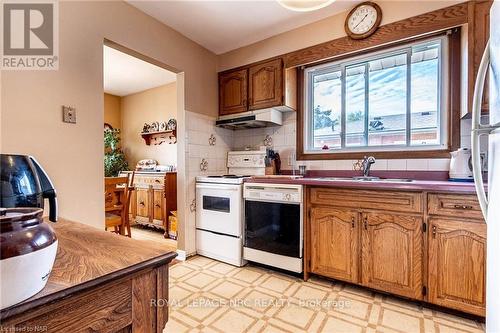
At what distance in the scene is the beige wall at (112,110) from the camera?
493 cm

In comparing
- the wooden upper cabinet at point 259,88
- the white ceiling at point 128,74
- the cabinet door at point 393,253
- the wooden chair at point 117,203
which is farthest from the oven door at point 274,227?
the white ceiling at point 128,74

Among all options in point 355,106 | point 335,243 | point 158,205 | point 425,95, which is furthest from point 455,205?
point 158,205

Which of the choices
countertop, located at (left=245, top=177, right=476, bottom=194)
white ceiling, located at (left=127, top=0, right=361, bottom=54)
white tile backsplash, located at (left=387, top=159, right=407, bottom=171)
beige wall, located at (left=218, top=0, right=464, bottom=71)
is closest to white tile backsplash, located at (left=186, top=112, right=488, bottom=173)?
white tile backsplash, located at (left=387, top=159, right=407, bottom=171)

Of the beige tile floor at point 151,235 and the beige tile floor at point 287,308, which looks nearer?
the beige tile floor at point 287,308

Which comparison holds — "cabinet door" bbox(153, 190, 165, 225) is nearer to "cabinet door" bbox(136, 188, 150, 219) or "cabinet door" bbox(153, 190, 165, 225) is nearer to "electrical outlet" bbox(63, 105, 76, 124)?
"cabinet door" bbox(136, 188, 150, 219)

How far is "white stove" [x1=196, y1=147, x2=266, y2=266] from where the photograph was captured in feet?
8.12

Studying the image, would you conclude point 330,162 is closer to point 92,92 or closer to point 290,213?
point 290,213

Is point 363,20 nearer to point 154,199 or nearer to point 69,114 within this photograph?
point 69,114

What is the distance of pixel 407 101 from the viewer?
2.27m

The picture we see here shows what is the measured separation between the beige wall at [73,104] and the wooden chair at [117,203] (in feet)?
2.39

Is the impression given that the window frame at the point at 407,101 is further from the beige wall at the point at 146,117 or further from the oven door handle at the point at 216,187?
the beige wall at the point at 146,117

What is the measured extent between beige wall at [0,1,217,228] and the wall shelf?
2.23 m

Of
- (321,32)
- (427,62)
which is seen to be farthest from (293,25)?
(427,62)

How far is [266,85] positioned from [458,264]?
88.9 inches
